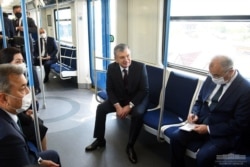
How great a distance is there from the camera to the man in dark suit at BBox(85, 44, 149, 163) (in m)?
2.71

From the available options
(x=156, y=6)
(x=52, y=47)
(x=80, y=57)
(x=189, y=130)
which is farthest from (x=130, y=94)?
(x=52, y=47)

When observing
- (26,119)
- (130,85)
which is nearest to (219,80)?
(130,85)

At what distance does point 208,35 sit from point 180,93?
77 centimetres

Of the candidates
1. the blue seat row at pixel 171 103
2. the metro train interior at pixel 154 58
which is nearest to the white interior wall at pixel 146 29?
the metro train interior at pixel 154 58

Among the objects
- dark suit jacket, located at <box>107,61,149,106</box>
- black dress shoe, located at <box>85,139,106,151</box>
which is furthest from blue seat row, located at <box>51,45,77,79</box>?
black dress shoe, located at <box>85,139,106,151</box>

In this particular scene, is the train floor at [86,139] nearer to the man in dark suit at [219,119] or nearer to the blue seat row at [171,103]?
the blue seat row at [171,103]

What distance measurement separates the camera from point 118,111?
2.67m

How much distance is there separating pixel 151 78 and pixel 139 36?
834mm

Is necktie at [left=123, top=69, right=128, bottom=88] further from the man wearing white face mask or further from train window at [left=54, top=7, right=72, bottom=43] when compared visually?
train window at [left=54, top=7, right=72, bottom=43]

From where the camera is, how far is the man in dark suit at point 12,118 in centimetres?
113

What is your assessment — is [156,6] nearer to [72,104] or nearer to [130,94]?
[130,94]

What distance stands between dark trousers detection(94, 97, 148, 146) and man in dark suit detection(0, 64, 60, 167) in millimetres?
1106

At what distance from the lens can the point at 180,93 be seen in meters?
2.65

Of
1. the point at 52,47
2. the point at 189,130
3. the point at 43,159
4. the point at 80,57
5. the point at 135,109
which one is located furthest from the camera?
the point at 52,47
